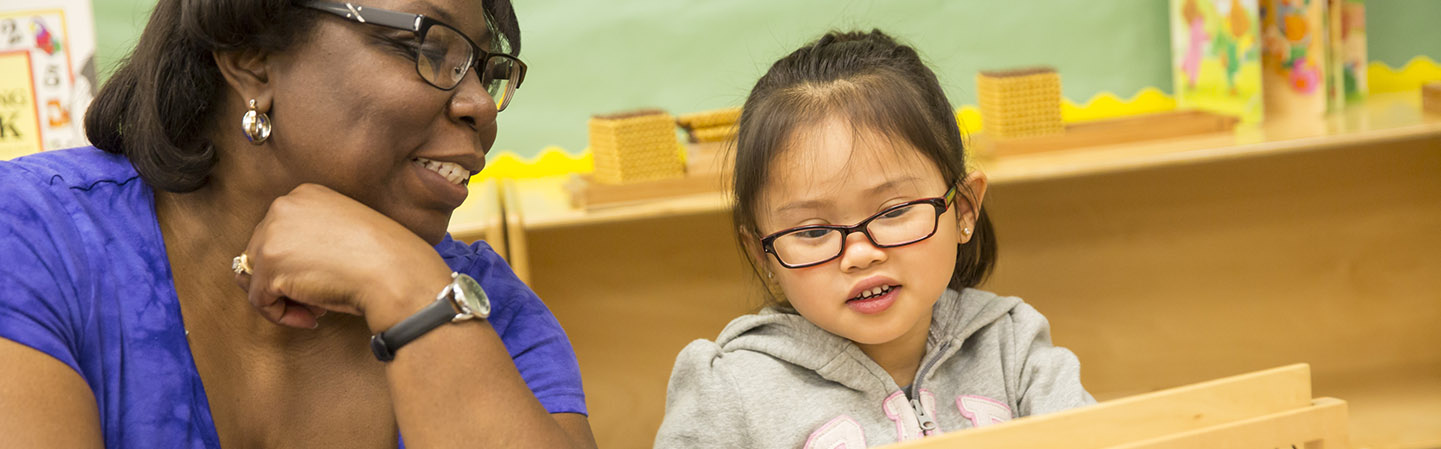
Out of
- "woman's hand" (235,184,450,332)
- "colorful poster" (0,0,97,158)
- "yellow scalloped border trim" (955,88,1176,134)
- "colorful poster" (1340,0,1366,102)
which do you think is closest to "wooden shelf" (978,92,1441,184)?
"colorful poster" (1340,0,1366,102)

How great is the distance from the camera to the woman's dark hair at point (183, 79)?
1152 mm

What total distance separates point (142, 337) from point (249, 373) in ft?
0.41

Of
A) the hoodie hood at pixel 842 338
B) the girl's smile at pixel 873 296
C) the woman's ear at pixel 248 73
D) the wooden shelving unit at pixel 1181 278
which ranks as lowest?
the wooden shelving unit at pixel 1181 278

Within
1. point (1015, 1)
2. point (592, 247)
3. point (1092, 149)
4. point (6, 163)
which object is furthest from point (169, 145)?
point (1015, 1)

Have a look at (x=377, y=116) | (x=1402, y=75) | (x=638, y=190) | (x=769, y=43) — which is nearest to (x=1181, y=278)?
(x=1402, y=75)

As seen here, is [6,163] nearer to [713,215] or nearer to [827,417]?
[827,417]

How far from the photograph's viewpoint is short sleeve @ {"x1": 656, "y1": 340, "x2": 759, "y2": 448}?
1388 millimetres

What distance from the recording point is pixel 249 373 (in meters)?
1.28

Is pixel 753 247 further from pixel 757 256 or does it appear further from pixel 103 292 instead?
pixel 103 292

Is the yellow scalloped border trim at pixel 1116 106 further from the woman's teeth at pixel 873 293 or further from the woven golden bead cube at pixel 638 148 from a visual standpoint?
the woman's teeth at pixel 873 293

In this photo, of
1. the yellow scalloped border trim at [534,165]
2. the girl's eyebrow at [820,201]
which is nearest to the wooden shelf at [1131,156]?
the yellow scalloped border trim at [534,165]

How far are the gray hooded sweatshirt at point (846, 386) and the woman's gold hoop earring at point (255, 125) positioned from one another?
1.82 ft

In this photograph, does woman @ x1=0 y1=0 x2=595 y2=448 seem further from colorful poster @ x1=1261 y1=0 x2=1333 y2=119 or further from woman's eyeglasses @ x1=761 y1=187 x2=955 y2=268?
colorful poster @ x1=1261 y1=0 x2=1333 y2=119

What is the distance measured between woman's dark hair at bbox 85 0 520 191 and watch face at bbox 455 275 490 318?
29 centimetres
